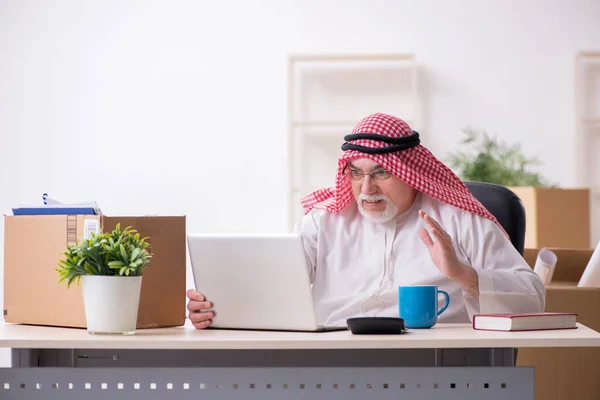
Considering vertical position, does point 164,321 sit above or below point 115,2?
below

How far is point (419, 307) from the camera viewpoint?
194cm

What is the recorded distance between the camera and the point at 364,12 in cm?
546

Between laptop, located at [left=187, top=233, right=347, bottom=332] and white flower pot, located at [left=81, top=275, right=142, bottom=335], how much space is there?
8.3 inches

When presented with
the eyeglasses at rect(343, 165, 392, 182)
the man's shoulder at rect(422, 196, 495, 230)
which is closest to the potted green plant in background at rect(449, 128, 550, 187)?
the man's shoulder at rect(422, 196, 495, 230)

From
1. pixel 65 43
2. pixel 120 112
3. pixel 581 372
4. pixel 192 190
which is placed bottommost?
pixel 581 372

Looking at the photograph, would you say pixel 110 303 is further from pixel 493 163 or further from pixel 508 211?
pixel 493 163

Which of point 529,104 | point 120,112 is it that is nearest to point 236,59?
point 120,112

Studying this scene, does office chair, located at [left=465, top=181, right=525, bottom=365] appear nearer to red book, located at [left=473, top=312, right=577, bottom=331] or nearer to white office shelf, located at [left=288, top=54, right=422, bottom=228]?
red book, located at [left=473, top=312, right=577, bottom=331]

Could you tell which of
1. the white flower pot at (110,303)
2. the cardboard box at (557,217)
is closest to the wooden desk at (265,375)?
the white flower pot at (110,303)

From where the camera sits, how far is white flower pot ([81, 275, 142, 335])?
1.78m

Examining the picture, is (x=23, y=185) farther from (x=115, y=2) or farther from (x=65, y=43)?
(x=115, y=2)

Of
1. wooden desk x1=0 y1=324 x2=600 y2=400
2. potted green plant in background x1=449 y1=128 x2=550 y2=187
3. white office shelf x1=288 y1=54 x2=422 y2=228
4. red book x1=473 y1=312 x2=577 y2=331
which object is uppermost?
white office shelf x1=288 y1=54 x2=422 y2=228

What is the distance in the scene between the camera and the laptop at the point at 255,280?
73.5 inches

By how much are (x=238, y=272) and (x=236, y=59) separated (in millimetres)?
3727
